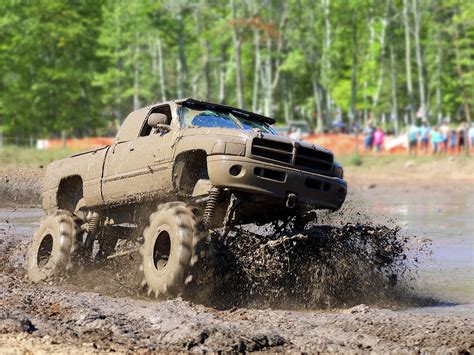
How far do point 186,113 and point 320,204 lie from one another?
1931 mm

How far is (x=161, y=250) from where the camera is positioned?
985 centimetres

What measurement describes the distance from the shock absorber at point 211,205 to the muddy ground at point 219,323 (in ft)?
2.49

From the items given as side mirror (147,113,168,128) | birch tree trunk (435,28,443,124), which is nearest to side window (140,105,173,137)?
side mirror (147,113,168,128)

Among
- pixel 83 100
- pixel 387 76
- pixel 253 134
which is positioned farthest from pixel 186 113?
pixel 387 76

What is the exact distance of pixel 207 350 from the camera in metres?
6.89

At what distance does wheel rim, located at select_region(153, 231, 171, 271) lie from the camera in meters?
9.77

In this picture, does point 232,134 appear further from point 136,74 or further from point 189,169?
point 136,74

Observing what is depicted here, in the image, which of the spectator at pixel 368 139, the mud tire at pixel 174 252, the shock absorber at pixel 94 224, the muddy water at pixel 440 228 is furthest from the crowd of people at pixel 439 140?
the mud tire at pixel 174 252

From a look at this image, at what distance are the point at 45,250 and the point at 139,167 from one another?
2.08m

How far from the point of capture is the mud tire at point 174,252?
30.1ft

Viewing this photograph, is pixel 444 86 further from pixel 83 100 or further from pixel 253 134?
pixel 253 134

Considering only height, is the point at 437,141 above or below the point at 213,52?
below

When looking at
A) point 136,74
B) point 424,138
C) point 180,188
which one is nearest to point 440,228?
→ point 180,188

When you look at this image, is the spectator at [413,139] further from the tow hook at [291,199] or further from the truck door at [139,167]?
the tow hook at [291,199]
